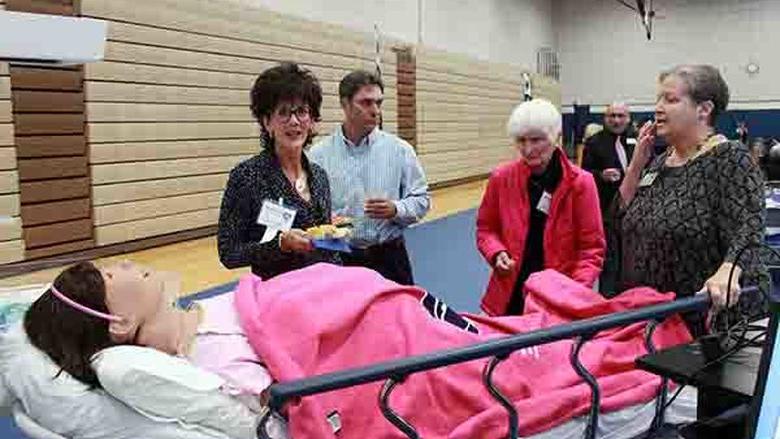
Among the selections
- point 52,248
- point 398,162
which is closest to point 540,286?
point 398,162

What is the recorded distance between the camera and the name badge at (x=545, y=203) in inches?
97.7

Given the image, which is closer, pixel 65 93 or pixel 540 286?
pixel 540 286

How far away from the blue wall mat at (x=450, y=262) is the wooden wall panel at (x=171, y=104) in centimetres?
202

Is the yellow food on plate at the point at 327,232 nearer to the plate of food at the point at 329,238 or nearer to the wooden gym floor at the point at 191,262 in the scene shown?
the plate of food at the point at 329,238

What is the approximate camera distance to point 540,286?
208cm

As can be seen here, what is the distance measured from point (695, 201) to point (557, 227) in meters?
0.60

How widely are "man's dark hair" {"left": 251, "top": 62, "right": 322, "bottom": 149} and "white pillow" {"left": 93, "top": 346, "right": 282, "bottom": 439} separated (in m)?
0.89

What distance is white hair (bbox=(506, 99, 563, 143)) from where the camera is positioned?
7.82ft

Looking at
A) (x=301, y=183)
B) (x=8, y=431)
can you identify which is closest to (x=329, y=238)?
(x=301, y=183)

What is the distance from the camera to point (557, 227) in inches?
97.7

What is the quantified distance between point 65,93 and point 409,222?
3.81 metres

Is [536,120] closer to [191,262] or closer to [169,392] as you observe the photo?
[169,392]

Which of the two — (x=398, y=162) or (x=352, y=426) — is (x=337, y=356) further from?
(x=398, y=162)

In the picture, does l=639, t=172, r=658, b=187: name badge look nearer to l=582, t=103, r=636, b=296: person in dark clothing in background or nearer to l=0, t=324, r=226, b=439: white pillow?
l=0, t=324, r=226, b=439: white pillow
